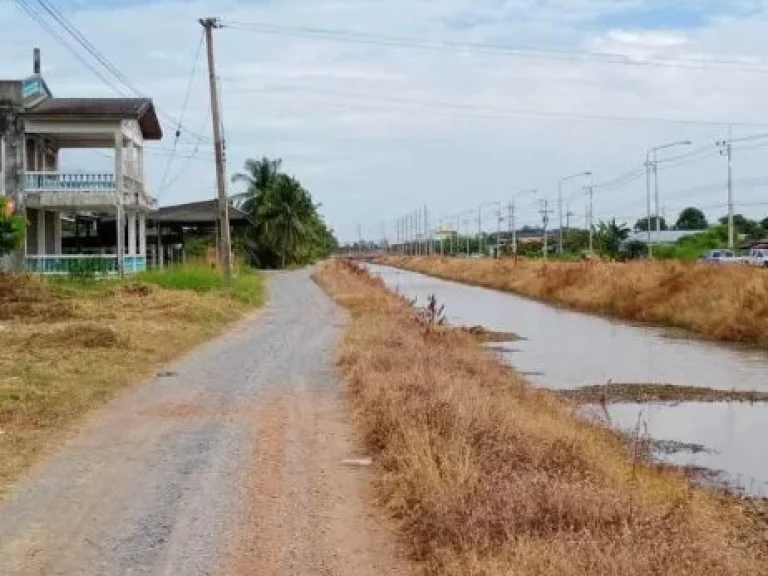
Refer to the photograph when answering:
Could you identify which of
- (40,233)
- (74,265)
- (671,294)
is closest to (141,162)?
(40,233)

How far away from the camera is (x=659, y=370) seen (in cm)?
1975

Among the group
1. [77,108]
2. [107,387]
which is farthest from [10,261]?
[107,387]

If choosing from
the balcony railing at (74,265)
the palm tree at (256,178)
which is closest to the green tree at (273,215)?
the palm tree at (256,178)

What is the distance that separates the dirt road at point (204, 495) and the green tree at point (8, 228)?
18.3 m

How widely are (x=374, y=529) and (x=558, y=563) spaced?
195 centimetres

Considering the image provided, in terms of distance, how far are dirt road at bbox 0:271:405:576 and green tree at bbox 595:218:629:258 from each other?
80350mm

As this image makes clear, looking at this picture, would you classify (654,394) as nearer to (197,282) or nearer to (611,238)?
(197,282)

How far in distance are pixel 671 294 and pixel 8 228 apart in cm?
2105

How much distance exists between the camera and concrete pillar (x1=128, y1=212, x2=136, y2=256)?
39769 mm

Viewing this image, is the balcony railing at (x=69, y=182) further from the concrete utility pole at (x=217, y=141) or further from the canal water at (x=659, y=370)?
the canal water at (x=659, y=370)

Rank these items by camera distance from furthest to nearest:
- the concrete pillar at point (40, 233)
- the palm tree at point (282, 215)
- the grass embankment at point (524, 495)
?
the palm tree at point (282, 215)
the concrete pillar at point (40, 233)
the grass embankment at point (524, 495)

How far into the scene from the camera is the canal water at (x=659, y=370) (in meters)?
11.6

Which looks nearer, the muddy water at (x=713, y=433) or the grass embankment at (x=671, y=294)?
the muddy water at (x=713, y=433)

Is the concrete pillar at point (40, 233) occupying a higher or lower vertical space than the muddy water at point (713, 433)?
higher
